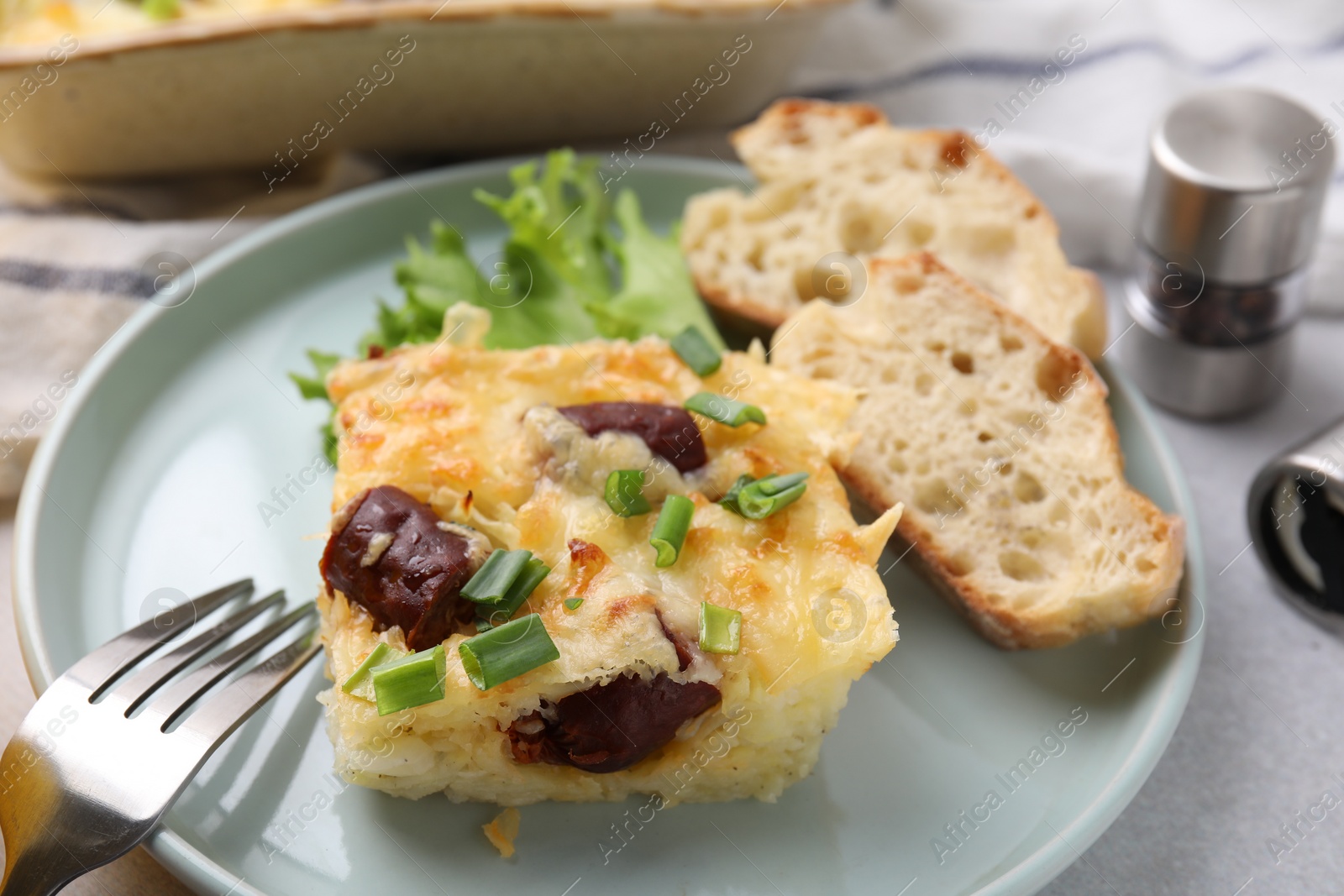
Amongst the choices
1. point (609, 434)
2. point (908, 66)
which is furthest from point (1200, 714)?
point (908, 66)

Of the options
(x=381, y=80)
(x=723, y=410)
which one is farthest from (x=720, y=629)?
(x=381, y=80)

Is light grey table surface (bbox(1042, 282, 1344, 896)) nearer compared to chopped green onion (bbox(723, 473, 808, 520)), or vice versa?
chopped green onion (bbox(723, 473, 808, 520))

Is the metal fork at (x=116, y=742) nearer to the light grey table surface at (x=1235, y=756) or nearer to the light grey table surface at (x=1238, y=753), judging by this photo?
the light grey table surface at (x=1235, y=756)

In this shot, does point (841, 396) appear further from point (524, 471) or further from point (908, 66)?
point (908, 66)

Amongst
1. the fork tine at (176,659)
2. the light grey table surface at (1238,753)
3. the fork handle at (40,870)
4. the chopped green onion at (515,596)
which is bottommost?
the light grey table surface at (1238,753)

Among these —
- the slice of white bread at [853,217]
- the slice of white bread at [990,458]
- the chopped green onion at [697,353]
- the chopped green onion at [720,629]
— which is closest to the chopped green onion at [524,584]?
the chopped green onion at [720,629]

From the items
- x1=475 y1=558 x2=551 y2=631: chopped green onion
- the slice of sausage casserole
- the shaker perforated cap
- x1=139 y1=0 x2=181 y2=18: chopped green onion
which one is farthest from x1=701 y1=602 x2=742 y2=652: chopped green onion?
x1=139 y1=0 x2=181 y2=18: chopped green onion

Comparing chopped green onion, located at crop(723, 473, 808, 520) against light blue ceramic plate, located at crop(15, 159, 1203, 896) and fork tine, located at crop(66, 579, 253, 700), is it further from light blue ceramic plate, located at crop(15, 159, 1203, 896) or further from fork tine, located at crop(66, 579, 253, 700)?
fork tine, located at crop(66, 579, 253, 700)
